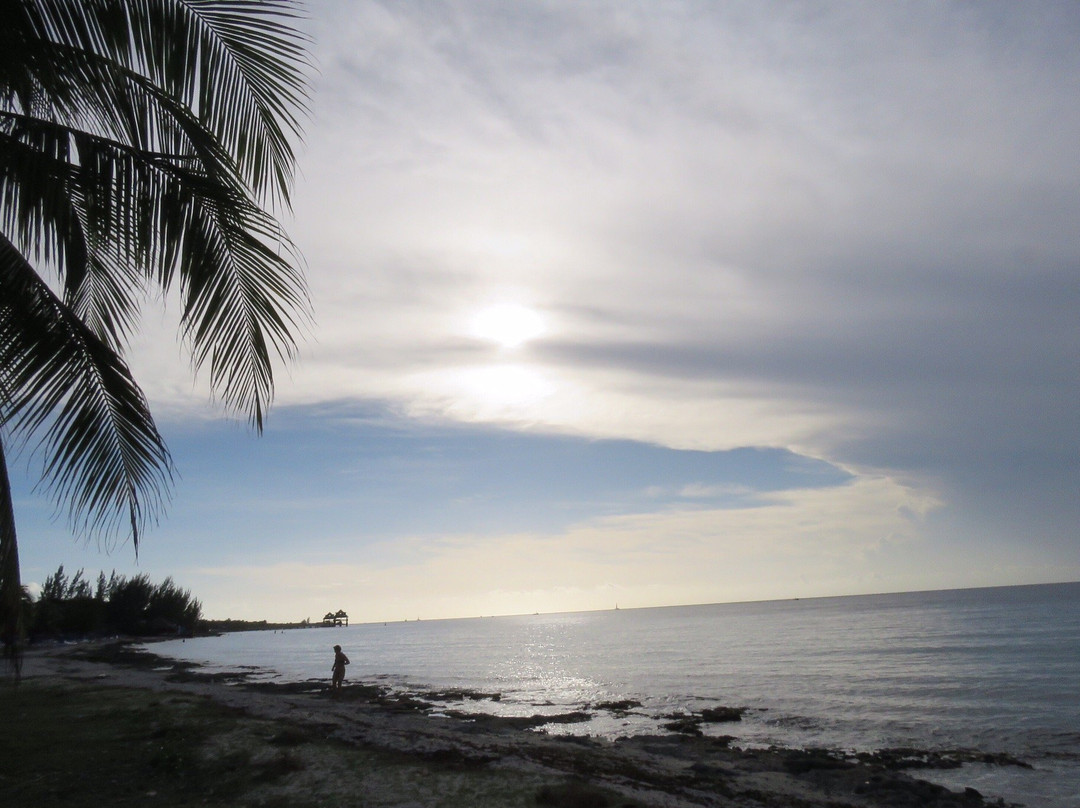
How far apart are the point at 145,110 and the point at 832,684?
122 ft

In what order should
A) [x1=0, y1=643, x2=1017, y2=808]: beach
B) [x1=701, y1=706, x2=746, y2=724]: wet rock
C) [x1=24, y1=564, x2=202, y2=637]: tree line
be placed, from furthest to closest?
[x1=24, y1=564, x2=202, y2=637]: tree line, [x1=701, y1=706, x2=746, y2=724]: wet rock, [x1=0, y1=643, x2=1017, y2=808]: beach

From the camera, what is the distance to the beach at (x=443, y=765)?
36.2 feet

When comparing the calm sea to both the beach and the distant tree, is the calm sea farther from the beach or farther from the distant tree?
the distant tree

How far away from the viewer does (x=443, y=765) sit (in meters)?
13.6

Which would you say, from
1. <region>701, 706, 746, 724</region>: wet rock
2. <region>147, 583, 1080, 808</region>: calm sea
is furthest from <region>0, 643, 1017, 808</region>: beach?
<region>147, 583, 1080, 808</region>: calm sea

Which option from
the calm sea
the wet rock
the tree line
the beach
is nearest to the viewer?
the beach

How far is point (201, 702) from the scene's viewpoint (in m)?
22.4

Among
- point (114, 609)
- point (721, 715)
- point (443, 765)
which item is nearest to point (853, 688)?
point (721, 715)

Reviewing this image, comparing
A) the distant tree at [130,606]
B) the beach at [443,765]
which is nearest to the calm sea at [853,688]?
the beach at [443,765]

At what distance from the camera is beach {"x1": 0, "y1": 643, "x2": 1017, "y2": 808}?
11.0 meters

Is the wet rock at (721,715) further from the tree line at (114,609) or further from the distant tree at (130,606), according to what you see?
the distant tree at (130,606)

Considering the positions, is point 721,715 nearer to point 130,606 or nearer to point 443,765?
point 443,765

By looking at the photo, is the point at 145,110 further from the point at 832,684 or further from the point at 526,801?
the point at 832,684

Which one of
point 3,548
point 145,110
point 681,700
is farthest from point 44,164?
point 681,700
